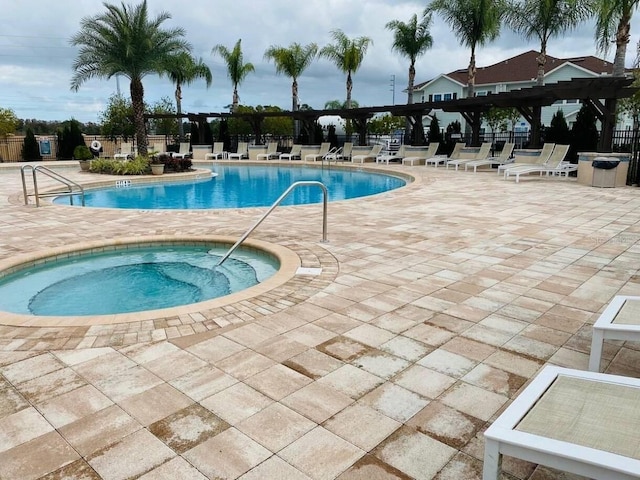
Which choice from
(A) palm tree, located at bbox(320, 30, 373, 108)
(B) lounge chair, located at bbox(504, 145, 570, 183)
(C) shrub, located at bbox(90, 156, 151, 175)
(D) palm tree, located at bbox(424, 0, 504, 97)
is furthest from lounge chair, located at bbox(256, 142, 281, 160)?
(B) lounge chair, located at bbox(504, 145, 570, 183)

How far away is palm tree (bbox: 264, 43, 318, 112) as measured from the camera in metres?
31.7

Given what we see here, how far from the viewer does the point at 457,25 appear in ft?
79.9

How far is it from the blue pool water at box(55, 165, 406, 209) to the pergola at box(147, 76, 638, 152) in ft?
13.7

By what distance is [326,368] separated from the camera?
3410 millimetres

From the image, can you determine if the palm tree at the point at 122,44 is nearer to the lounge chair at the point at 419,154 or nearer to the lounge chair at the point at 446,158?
the lounge chair at the point at 419,154

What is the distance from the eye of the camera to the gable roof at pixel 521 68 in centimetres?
3631

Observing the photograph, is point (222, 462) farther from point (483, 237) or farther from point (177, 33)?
point (177, 33)

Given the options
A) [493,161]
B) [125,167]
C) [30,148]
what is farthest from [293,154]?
[30,148]

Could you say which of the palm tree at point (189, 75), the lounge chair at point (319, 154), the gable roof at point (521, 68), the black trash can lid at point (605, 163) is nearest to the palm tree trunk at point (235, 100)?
the palm tree at point (189, 75)

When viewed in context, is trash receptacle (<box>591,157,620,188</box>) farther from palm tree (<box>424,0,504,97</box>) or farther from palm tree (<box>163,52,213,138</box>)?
palm tree (<box>163,52,213,138</box>)

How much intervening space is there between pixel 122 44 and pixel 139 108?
9.22 feet

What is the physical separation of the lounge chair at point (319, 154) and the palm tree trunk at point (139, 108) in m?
8.73

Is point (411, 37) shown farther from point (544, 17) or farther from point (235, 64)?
point (235, 64)

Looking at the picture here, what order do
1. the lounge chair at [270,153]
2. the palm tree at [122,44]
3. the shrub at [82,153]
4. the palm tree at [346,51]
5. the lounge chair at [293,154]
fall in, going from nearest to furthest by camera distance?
the palm tree at [122,44], the shrub at [82,153], the lounge chair at [293,154], the lounge chair at [270,153], the palm tree at [346,51]
